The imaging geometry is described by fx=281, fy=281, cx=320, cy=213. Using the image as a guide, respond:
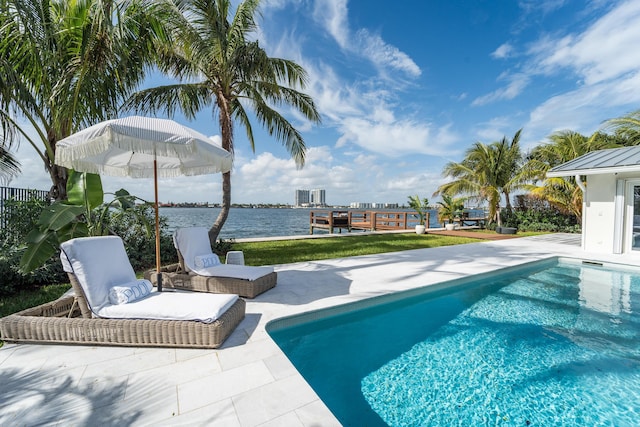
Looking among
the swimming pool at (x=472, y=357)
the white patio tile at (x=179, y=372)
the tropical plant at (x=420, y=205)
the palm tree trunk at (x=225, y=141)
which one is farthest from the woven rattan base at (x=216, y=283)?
the tropical plant at (x=420, y=205)

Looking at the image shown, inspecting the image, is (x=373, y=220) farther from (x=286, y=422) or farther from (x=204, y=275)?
(x=286, y=422)

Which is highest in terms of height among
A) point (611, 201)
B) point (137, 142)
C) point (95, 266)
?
point (137, 142)

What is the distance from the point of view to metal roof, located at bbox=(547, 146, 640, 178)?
863 cm

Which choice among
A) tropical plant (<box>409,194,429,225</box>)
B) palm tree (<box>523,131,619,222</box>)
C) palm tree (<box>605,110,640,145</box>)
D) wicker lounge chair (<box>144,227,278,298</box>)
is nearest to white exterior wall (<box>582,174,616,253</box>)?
palm tree (<box>523,131,619,222</box>)

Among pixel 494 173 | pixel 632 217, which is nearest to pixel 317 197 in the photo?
pixel 494 173

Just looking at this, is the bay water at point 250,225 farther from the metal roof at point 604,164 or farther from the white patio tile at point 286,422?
the metal roof at point 604,164

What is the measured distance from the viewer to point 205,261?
5.02m

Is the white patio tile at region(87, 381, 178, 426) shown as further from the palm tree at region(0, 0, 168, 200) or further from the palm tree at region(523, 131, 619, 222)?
the palm tree at region(523, 131, 619, 222)

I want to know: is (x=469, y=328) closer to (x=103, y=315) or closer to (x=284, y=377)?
(x=284, y=377)

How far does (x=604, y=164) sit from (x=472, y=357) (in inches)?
395

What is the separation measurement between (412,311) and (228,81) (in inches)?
294

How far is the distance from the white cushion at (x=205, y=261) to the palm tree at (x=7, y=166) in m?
6.15

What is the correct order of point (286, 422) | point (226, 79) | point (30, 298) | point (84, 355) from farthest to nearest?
point (226, 79)
point (30, 298)
point (84, 355)
point (286, 422)

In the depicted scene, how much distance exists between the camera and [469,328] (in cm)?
421
